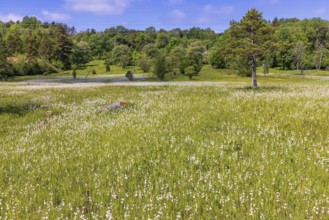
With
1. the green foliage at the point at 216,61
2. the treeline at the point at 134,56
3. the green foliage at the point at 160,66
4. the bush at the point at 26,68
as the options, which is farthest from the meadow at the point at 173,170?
the green foliage at the point at 216,61

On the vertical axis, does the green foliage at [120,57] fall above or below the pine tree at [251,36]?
above

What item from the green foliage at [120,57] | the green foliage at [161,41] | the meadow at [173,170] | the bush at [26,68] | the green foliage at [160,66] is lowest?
the meadow at [173,170]

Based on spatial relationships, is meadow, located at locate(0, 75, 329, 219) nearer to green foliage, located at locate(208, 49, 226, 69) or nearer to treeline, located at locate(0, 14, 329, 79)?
treeline, located at locate(0, 14, 329, 79)

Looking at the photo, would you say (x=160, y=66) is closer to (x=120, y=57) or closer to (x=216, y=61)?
(x=216, y=61)

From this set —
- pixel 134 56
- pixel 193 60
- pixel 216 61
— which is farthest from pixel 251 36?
pixel 134 56

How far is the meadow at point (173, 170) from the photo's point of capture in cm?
442

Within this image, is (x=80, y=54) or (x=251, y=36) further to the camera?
(x=80, y=54)

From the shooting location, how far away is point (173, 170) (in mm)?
5855

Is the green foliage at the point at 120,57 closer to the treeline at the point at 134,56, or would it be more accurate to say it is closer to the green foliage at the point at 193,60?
the treeline at the point at 134,56

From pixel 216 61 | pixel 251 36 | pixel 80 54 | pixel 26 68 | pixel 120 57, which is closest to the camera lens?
pixel 251 36

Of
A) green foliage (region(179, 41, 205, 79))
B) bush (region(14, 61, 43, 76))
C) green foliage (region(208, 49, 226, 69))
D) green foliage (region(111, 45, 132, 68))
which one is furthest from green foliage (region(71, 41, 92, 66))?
green foliage (region(208, 49, 226, 69))

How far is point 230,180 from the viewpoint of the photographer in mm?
5172

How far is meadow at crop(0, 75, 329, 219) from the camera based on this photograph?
4.42 metres

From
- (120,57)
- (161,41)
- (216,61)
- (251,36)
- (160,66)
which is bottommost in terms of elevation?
(160,66)
